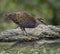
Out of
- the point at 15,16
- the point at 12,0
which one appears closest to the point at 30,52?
the point at 15,16

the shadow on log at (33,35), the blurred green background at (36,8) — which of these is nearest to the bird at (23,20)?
the shadow on log at (33,35)

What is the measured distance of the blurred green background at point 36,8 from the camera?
6.50 meters

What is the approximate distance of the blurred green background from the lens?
650 centimetres

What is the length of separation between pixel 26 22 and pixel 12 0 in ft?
9.72

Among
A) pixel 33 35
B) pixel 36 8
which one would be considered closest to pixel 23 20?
→ pixel 33 35

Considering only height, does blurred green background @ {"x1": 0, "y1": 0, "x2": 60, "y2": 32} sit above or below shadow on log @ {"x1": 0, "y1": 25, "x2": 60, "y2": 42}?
below

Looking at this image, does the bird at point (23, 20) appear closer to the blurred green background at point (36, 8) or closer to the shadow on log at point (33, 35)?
the shadow on log at point (33, 35)

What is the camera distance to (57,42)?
3.70 metres

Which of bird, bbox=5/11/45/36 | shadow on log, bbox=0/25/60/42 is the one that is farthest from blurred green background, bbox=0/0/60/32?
bird, bbox=5/11/45/36

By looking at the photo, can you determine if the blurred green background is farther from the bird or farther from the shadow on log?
the bird

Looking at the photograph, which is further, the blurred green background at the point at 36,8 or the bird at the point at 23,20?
the blurred green background at the point at 36,8

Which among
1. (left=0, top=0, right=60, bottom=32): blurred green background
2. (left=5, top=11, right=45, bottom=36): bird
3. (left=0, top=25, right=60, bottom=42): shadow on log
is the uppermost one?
(left=5, top=11, right=45, bottom=36): bird

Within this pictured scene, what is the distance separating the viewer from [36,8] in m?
6.60

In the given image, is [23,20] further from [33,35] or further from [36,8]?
[36,8]
